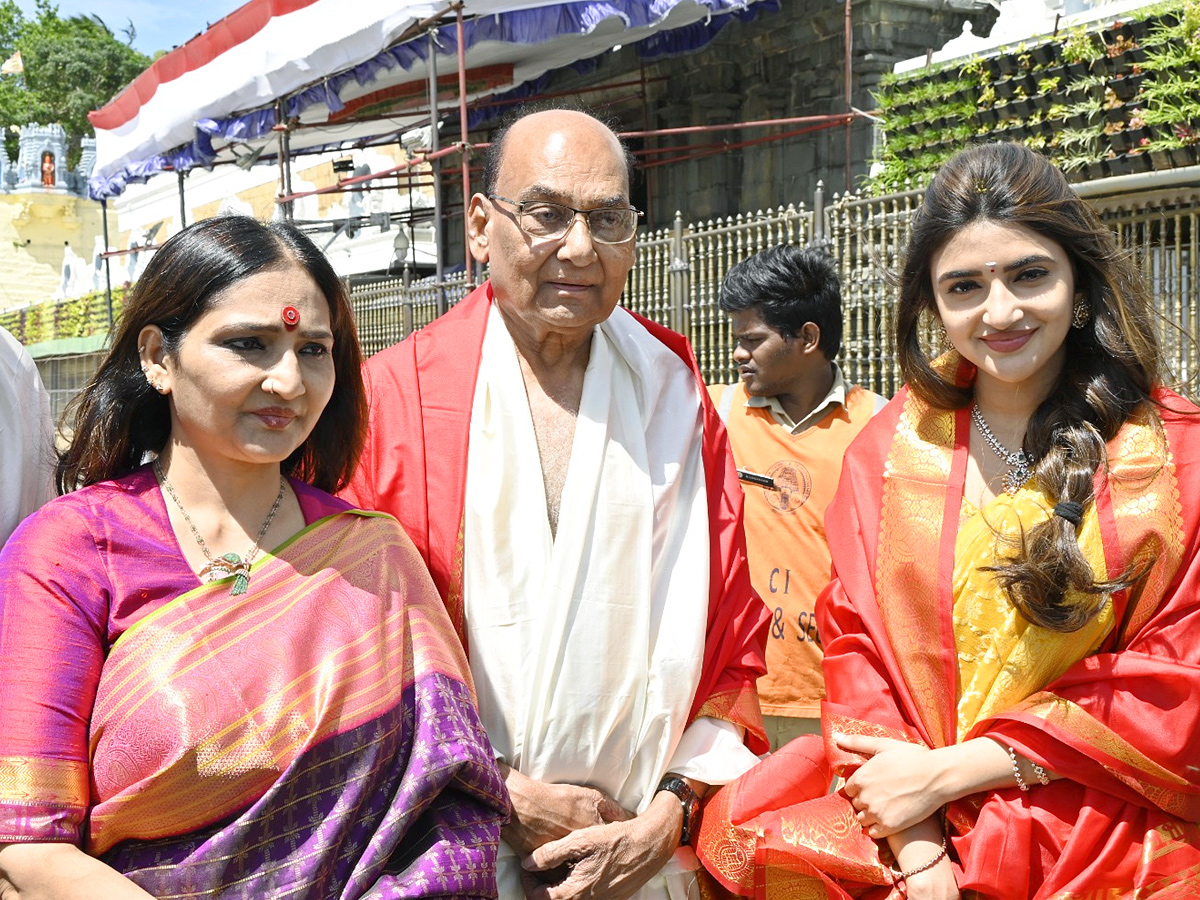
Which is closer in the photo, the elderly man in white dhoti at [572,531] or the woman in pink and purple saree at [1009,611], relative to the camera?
the woman in pink and purple saree at [1009,611]

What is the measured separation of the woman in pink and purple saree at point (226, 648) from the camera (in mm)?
1755

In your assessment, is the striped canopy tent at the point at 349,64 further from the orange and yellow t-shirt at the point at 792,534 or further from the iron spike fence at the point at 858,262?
the orange and yellow t-shirt at the point at 792,534

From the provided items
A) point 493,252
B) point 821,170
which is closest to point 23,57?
point 821,170

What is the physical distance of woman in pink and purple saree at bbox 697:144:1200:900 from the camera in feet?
6.86

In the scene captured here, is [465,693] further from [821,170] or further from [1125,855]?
[821,170]

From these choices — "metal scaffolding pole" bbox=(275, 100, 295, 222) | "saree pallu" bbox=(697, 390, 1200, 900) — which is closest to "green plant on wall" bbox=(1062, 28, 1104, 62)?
"saree pallu" bbox=(697, 390, 1200, 900)

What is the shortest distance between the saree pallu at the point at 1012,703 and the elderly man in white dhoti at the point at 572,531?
18 cm

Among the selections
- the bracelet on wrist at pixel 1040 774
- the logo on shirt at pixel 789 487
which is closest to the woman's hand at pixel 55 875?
the bracelet on wrist at pixel 1040 774

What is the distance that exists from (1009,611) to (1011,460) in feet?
1.03

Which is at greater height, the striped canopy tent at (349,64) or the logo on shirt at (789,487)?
the striped canopy tent at (349,64)

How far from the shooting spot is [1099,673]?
212 cm

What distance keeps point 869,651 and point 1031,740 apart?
0.35 metres

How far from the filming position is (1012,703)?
2.20 meters

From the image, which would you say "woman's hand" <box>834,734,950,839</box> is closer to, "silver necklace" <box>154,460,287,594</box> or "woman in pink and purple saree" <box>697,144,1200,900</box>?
"woman in pink and purple saree" <box>697,144,1200,900</box>
